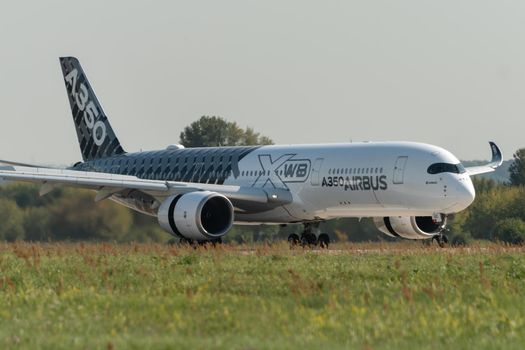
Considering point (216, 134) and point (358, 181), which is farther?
point (216, 134)

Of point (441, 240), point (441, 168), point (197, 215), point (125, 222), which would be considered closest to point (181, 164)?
point (125, 222)

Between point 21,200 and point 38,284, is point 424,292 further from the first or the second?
point 21,200

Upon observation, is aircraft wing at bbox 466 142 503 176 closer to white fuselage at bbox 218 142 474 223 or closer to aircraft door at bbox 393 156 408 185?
white fuselage at bbox 218 142 474 223

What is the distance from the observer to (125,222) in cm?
4797

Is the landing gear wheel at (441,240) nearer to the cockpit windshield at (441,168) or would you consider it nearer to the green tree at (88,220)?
the cockpit windshield at (441,168)

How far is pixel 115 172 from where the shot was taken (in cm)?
4678

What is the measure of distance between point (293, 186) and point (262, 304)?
2323cm

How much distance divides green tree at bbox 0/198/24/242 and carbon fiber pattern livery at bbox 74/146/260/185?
4.17m

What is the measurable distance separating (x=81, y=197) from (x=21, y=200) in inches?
181

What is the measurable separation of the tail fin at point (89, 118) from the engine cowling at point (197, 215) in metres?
11.2

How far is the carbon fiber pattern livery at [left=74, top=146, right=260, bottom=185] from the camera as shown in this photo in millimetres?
42656

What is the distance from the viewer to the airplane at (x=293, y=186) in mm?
36375

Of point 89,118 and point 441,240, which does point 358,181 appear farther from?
point 89,118

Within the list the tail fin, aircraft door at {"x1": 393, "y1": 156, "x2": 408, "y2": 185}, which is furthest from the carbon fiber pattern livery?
aircraft door at {"x1": 393, "y1": 156, "x2": 408, "y2": 185}
